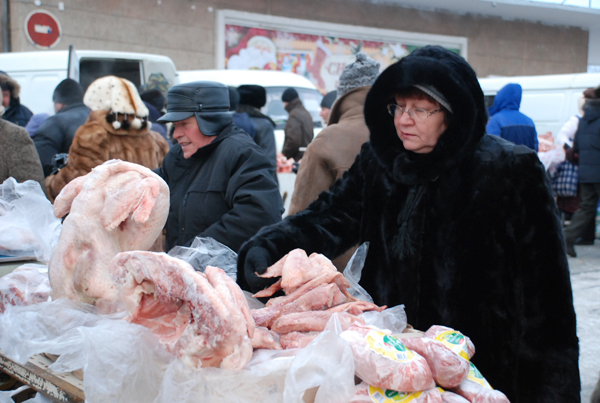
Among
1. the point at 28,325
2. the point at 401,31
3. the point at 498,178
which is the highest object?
the point at 401,31

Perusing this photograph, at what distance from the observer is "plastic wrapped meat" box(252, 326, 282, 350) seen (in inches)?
57.3

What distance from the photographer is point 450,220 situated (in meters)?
1.93

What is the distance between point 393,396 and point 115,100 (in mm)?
3161

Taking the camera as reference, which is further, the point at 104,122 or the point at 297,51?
the point at 297,51

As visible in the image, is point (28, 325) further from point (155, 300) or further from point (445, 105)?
point (445, 105)

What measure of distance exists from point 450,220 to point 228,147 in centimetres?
132

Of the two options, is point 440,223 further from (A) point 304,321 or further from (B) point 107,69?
(B) point 107,69

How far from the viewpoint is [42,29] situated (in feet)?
36.9

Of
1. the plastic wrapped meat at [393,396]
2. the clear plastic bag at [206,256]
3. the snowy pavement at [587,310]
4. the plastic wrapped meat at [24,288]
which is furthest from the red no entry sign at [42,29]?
the plastic wrapped meat at [393,396]

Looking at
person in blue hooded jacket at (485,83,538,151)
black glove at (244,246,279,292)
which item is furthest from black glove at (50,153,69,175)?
person in blue hooded jacket at (485,83,538,151)

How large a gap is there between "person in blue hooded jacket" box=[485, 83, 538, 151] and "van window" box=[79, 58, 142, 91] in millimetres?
5249

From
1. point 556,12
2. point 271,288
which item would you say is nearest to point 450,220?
point 271,288

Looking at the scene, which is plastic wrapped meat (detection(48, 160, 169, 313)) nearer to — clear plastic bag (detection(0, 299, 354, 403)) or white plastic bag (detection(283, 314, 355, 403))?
clear plastic bag (detection(0, 299, 354, 403))

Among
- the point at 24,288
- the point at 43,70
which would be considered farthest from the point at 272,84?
the point at 24,288
